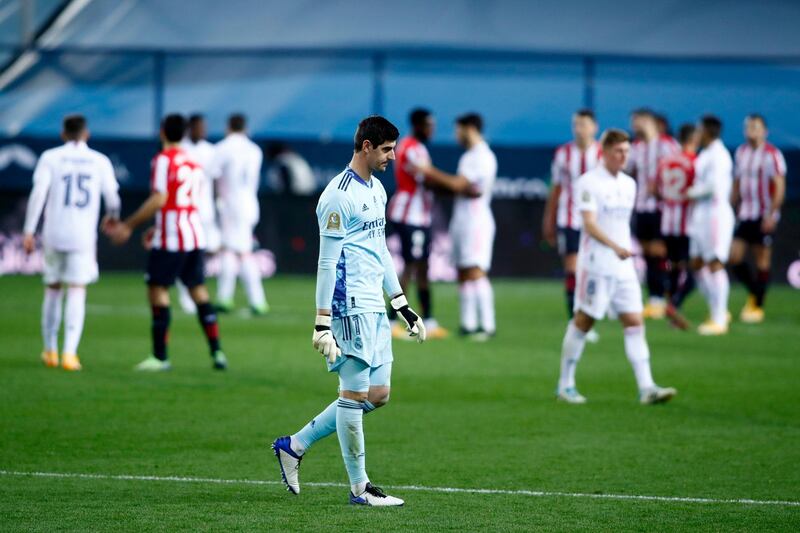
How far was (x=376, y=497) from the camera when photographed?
6918 mm

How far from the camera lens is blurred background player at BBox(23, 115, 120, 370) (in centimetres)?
1219

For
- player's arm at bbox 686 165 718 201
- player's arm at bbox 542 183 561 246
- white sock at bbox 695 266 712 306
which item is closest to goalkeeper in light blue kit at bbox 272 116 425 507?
player's arm at bbox 542 183 561 246

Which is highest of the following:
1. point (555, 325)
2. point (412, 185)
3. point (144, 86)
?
point (144, 86)

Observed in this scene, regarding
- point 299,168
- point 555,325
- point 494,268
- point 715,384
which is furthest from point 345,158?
point 715,384

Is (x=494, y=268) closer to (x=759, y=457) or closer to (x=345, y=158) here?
(x=345, y=158)

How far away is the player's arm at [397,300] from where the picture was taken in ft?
23.4

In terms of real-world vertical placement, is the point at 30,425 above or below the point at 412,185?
below

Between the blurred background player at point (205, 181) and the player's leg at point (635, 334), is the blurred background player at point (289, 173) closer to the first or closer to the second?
the blurred background player at point (205, 181)

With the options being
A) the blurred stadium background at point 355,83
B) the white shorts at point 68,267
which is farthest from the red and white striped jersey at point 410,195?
the blurred stadium background at point 355,83

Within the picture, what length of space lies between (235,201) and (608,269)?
8533 millimetres

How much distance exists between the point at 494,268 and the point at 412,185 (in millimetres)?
8641

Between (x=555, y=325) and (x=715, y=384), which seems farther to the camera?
(x=555, y=325)

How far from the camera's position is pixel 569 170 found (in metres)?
14.8

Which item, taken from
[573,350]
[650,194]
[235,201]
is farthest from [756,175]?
[573,350]
